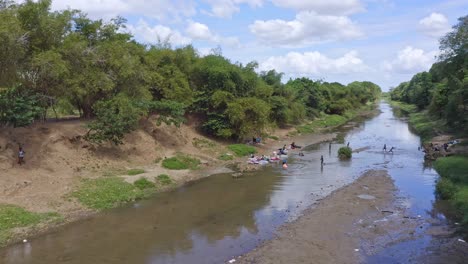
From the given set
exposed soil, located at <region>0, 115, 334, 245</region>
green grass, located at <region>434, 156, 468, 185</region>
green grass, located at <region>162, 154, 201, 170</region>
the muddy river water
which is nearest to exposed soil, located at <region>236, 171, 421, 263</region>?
the muddy river water

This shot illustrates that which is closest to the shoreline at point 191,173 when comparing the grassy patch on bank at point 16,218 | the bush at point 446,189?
the grassy patch on bank at point 16,218

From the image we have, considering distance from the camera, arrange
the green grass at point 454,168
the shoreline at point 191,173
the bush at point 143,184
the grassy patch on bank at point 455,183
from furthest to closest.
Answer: the bush at point 143,184, the green grass at point 454,168, the grassy patch on bank at point 455,183, the shoreline at point 191,173

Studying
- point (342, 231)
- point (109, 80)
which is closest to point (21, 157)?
point (109, 80)

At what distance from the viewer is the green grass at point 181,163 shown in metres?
37.5

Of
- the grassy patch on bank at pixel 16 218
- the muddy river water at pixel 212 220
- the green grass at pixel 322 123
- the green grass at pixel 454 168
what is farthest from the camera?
the green grass at pixel 322 123

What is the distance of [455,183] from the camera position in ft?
98.4

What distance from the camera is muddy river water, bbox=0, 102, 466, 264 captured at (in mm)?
19453

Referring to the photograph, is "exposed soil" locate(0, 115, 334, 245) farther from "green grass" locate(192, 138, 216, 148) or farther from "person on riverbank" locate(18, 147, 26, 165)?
"person on riverbank" locate(18, 147, 26, 165)

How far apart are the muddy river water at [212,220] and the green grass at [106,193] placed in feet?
3.93

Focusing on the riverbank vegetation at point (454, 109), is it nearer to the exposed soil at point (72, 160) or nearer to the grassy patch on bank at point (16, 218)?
the exposed soil at point (72, 160)

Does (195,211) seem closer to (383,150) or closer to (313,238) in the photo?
(313,238)

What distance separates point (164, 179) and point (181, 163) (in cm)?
511

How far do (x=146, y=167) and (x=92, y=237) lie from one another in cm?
1468

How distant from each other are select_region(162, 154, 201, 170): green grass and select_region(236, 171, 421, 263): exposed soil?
14315mm
